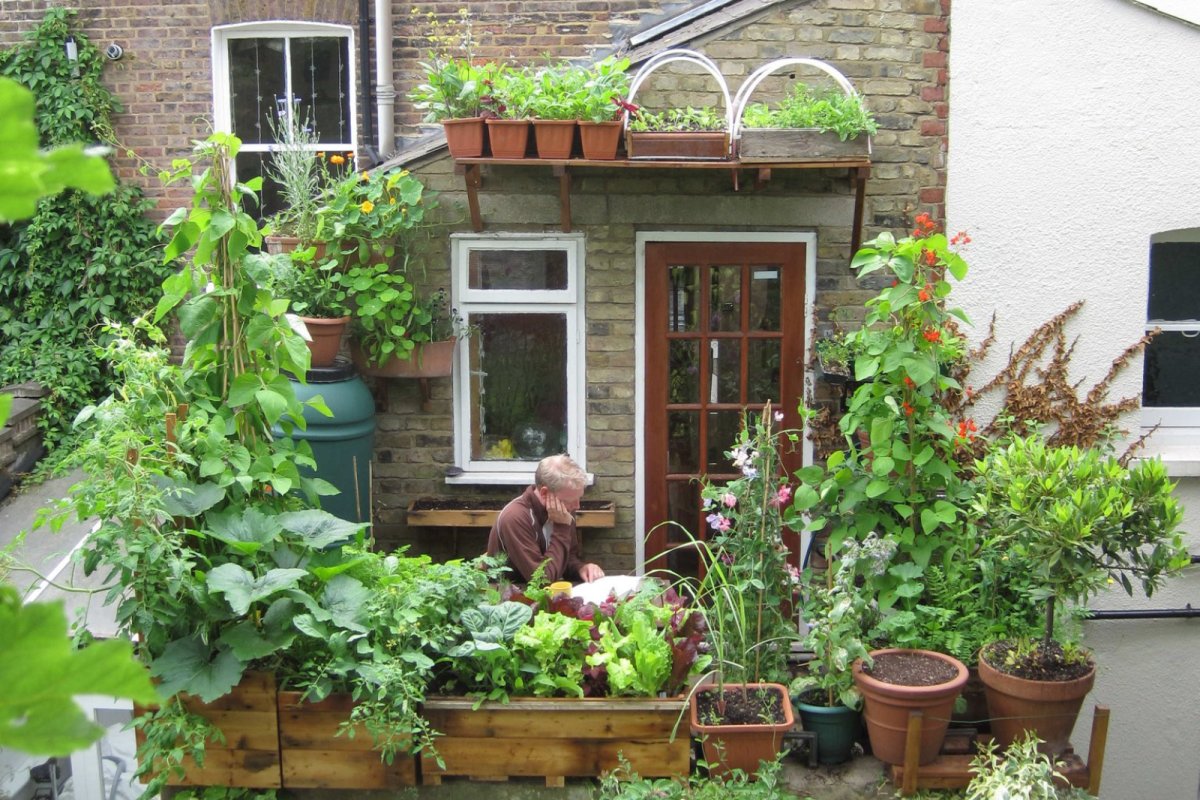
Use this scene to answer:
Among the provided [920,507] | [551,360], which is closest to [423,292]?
[551,360]

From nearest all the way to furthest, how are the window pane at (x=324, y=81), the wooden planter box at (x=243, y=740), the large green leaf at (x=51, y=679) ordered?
the large green leaf at (x=51, y=679)
the wooden planter box at (x=243, y=740)
the window pane at (x=324, y=81)

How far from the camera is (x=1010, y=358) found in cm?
569

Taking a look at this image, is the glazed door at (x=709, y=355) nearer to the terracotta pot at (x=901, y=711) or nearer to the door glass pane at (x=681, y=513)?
the door glass pane at (x=681, y=513)

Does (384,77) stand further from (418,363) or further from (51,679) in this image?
(51,679)

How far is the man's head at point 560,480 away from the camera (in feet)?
16.2

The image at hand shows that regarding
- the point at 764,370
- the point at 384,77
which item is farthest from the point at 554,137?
the point at 384,77

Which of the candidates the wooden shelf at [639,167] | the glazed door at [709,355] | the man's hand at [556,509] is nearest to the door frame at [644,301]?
the glazed door at [709,355]

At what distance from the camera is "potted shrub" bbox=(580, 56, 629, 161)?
5.13 meters

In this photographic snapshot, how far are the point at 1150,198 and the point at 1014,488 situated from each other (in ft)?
8.16

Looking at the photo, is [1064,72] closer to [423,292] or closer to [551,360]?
[551,360]

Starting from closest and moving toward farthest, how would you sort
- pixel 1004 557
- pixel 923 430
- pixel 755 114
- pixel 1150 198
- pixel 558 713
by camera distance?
1. pixel 558 713
2. pixel 1004 557
3. pixel 923 430
4. pixel 755 114
5. pixel 1150 198

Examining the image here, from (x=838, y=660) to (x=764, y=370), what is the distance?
2.23 metres

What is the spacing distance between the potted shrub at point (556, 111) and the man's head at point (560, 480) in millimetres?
1457

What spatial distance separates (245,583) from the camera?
3582 millimetres
